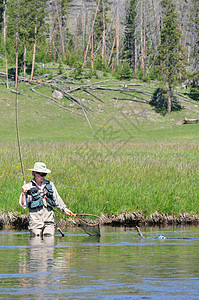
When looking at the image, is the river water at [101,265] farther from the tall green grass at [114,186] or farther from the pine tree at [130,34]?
the pine tree at [130,34]

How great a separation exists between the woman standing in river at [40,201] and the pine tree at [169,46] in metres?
54.5

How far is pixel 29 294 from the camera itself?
7199mm

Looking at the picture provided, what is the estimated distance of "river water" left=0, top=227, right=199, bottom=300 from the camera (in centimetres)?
736

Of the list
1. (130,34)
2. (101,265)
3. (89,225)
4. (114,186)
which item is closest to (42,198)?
(89,225)

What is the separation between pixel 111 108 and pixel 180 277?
60068mm

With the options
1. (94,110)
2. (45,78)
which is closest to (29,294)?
(94,110)

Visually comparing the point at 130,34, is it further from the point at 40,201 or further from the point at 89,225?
the point at 40,201

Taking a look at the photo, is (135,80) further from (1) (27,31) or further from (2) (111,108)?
(1) (27,31)

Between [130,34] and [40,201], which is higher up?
[130,34]

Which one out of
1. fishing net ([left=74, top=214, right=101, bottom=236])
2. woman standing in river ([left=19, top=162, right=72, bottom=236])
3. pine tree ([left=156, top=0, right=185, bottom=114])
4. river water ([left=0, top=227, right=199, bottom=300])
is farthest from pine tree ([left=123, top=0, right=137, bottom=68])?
woman standing in river ([left=19, top=162, right=72, bottom=236])

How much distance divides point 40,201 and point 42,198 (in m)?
0.13

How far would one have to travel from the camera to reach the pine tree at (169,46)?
63.6m

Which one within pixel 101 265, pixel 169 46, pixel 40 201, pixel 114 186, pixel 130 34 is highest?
pixel 130 34

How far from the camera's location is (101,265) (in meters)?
9.21
